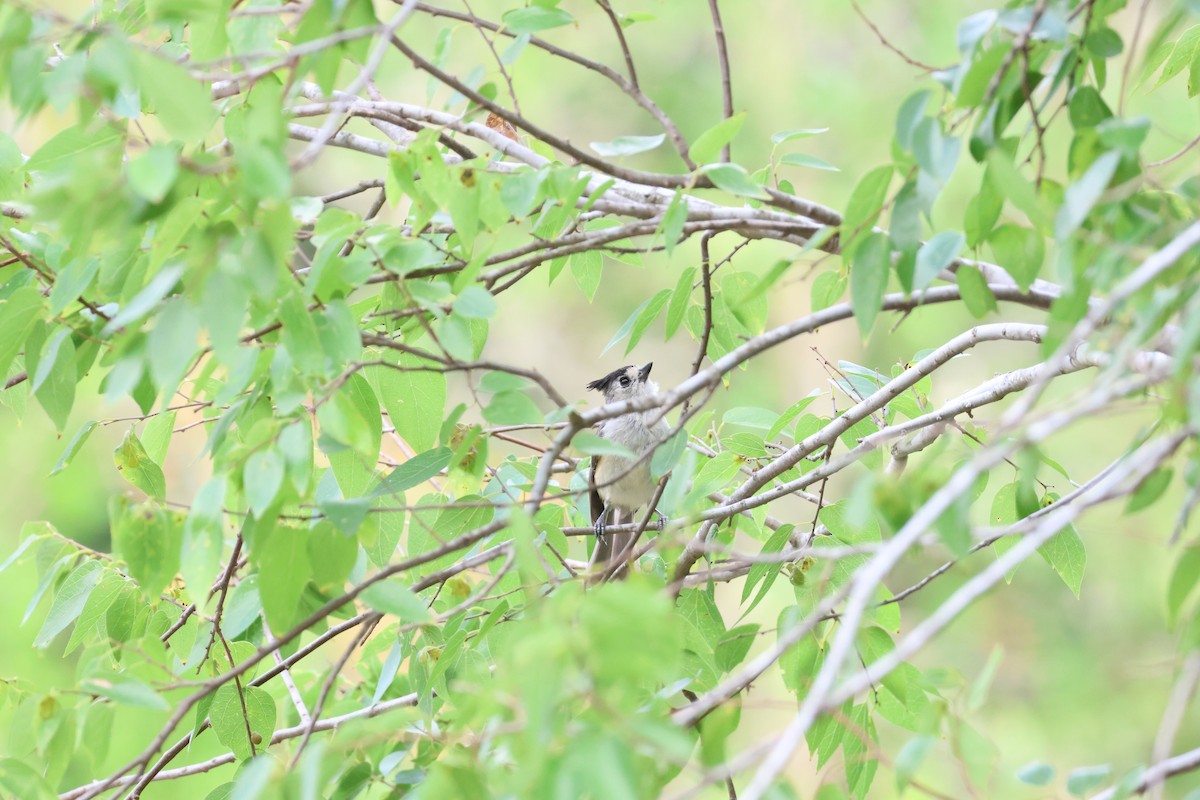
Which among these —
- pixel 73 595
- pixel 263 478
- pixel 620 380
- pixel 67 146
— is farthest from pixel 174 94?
pixel 620 380

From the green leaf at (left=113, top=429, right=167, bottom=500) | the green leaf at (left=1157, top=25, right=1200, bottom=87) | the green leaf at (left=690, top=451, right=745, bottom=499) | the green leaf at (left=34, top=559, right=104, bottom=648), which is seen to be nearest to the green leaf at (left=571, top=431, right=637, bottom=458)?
the green leaf at (left=690, top=451, right=745, bottom=499)

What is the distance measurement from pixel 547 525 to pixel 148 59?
1.10 m

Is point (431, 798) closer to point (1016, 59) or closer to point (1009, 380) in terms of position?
point (1016, 59)

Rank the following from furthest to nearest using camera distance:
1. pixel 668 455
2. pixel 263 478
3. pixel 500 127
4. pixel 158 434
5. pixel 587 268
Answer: pixel 500 127, pixel 587 268, pixel 158 434, pixel 668 455, pixel 263 478

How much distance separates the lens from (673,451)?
5.96 feet

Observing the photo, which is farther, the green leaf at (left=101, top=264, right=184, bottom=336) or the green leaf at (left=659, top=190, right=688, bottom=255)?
the green leaf at (left=659, top=190, right=688, bottom=255)

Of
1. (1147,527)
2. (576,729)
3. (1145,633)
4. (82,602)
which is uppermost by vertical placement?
(576,729)

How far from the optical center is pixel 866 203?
135 cm

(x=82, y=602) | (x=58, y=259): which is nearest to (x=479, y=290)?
(x=58, y=259)

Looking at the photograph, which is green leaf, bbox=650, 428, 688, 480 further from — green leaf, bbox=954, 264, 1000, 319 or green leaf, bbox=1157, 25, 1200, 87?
green leaf, bbox=1157, 25, 1200, 87

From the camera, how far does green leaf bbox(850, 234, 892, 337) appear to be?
134cm

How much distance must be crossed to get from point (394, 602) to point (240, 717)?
784 millimetres

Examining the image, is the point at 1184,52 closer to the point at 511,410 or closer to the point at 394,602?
the point at 511,410

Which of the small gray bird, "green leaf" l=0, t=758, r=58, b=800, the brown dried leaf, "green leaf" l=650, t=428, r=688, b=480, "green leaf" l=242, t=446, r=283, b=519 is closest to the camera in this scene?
"green leaf" l=242, t=446, r=283, b=519
